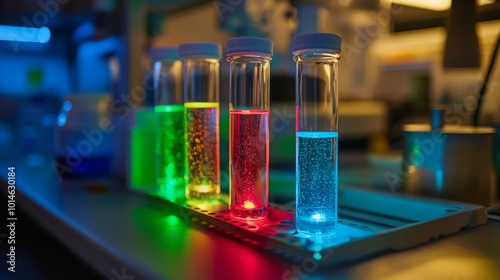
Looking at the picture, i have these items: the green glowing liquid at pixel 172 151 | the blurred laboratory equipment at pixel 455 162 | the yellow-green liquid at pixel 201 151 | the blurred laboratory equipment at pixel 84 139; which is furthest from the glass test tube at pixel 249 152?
the blurred laboratory equipment at pixel 84 139

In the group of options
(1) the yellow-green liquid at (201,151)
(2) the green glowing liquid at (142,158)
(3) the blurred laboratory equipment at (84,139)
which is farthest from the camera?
(3) the blurred laboratory equipment at (84,139)

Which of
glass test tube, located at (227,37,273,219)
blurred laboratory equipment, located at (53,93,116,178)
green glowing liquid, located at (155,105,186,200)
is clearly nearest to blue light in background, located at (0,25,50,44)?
blurred laboratory equipment, located at (53,93,116,178)

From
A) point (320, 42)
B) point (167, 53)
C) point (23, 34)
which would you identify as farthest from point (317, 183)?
point (23, 34)

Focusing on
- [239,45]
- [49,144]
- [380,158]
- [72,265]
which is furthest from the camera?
[49,144]

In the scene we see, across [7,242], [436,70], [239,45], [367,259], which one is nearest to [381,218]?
[367,259]

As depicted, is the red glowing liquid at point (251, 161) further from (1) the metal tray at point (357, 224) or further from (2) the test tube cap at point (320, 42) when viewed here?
(2) the test tube cap at point (320, 42)

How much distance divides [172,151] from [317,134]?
1.22ft

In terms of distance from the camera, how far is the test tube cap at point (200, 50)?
0.76 metres

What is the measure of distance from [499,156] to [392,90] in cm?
156

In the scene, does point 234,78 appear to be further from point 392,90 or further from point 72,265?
point 392,90

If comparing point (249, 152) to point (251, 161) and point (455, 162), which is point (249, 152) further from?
point (455, 162)

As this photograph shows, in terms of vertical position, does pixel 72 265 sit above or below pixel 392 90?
below

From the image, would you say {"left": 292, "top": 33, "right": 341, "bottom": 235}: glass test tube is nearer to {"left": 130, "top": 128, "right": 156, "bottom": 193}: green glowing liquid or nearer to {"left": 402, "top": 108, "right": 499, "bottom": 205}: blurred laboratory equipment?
{"left": 402, "top": 108, "right": 499, "bottom": 205}: blurred laboratory equipment

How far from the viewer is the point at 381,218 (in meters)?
0.77
